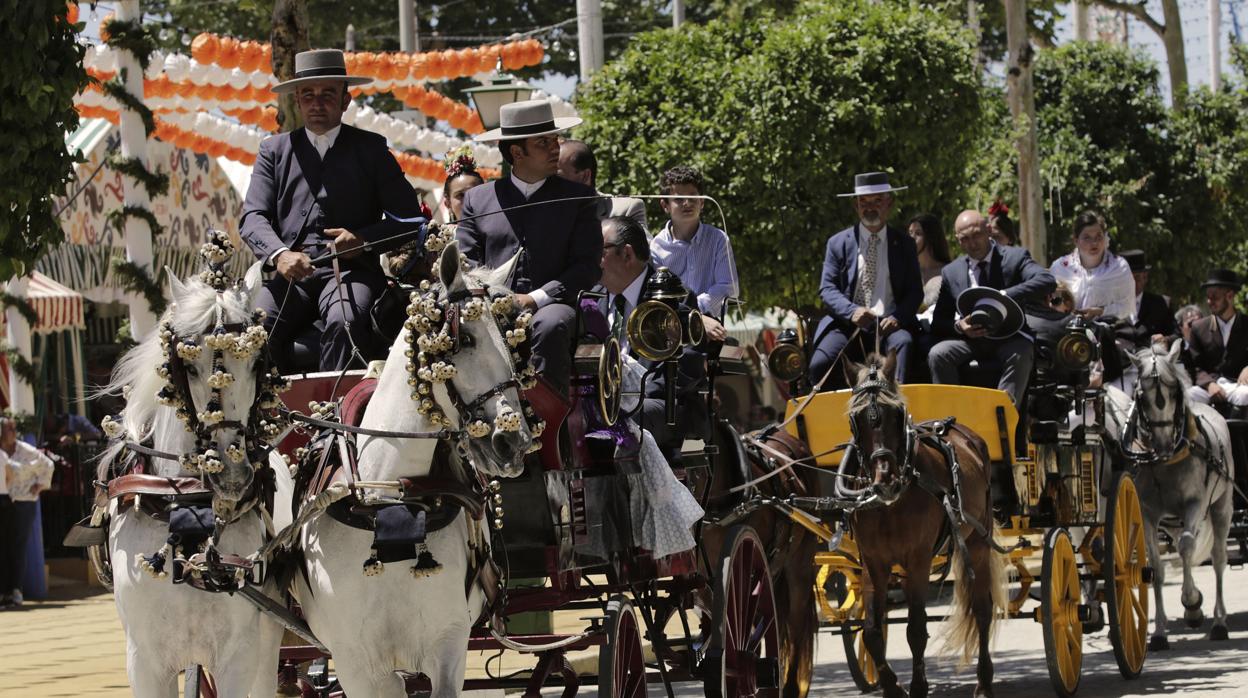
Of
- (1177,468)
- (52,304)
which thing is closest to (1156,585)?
Result: (1177,468)

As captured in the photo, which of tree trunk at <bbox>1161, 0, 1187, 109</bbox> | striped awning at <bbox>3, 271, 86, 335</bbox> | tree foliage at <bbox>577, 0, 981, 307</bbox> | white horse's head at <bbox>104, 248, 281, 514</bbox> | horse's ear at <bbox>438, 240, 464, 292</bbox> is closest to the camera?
white horse's head at <bbox>104, 248, 281, 514</bbox>

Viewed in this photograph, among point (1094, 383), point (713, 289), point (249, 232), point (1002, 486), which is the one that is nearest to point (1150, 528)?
point (1094, 383)

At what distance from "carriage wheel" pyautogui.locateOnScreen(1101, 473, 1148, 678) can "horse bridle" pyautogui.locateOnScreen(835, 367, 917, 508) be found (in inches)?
86.6

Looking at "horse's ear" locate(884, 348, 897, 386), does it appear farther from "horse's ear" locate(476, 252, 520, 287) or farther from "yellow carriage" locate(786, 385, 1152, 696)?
"horse's ear" locate(476, 252, 520, 287)

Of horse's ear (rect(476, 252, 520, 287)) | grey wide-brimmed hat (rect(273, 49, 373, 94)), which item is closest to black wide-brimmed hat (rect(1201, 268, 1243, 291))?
grey wide-brimmed hat (rect(273, 49, 373, 94))

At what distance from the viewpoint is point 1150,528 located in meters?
14.4

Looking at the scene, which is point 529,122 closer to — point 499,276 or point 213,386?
point 499,276

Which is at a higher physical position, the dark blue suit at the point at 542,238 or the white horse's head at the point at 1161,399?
the dark blue suit at the point at 542,238

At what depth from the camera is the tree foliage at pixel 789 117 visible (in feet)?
66.6

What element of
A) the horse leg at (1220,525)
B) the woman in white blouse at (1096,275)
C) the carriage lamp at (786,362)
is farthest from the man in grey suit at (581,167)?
the horse leg at (1220,525)

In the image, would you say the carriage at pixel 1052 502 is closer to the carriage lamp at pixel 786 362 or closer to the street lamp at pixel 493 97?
the carriage lamp at pixel 786 362

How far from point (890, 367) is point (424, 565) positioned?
454 centimetres

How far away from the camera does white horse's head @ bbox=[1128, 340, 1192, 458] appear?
13.8m

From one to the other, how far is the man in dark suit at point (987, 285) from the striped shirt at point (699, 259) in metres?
2.07
